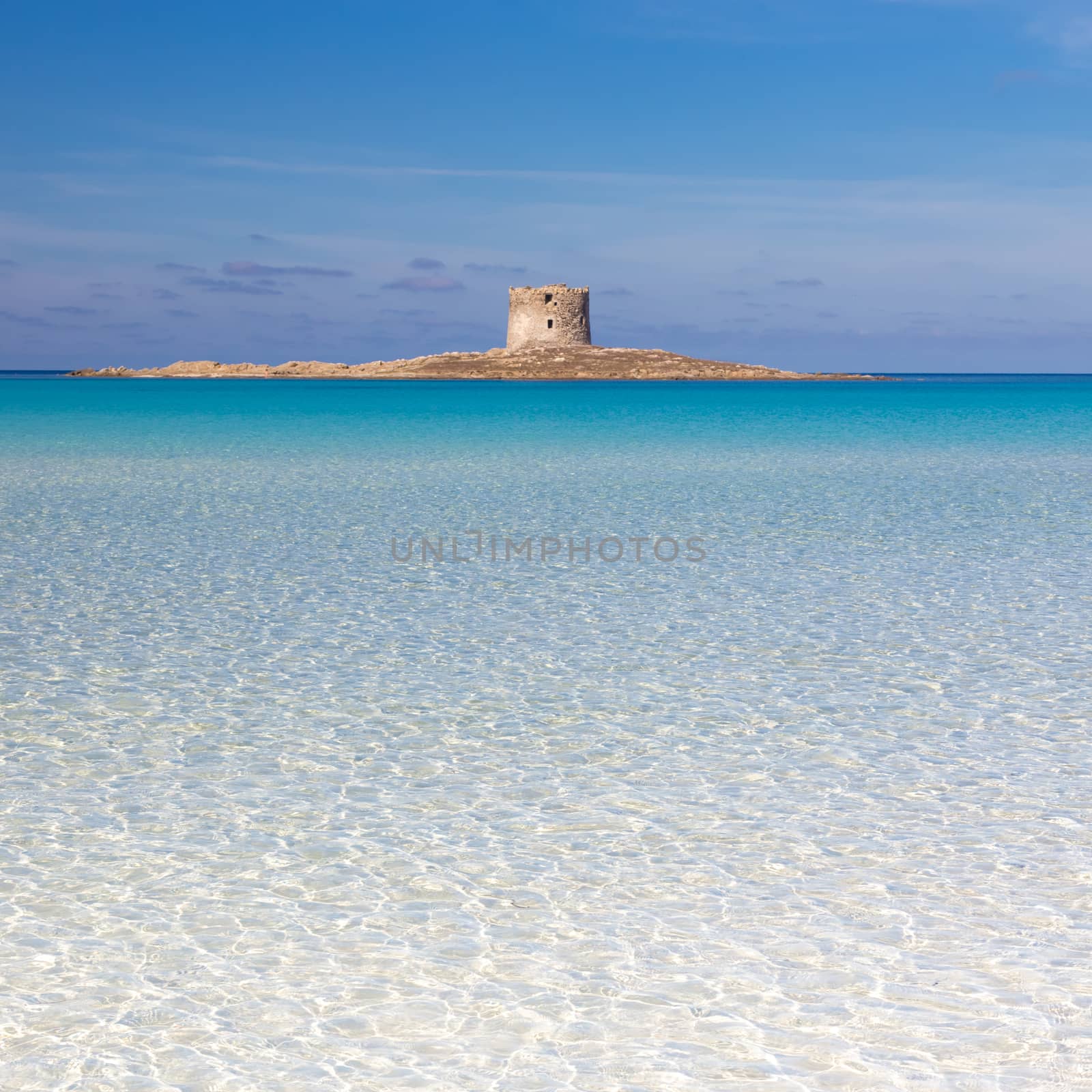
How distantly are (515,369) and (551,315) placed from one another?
4.17 metres

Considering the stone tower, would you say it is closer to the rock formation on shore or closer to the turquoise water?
the rock formation on shore

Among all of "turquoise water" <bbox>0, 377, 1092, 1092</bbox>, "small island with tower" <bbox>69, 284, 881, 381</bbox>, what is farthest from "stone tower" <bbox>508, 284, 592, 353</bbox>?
"turquoise water" <bbox>0, 377, 1092, 1092</bbox>

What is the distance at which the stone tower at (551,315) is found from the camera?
87.1 metres

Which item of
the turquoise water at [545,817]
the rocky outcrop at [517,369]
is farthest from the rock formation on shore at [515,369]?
the turquoise water at [545,817]

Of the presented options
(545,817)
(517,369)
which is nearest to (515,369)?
(517,369)

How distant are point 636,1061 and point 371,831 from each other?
5.53 ft

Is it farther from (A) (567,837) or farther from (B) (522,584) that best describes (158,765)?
(B) (522,584)

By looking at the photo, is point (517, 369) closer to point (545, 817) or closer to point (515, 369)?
point (515, 369)

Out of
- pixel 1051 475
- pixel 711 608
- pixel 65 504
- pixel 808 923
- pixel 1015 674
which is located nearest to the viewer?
pixel 808 923

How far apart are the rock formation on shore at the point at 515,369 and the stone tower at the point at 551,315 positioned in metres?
0.76

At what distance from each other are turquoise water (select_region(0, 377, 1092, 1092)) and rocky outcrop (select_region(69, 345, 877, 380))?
254 feet

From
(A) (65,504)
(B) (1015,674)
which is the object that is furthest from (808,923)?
(A) (65,504)

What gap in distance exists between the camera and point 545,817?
482 cm

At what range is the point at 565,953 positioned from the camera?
3715 millimetres
